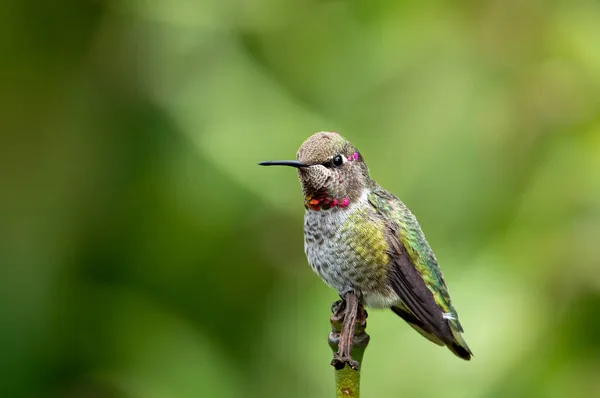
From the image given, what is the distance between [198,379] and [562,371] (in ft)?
4.54

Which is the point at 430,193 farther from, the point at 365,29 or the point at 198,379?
the point at 198,379

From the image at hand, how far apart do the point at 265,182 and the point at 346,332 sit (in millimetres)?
2031

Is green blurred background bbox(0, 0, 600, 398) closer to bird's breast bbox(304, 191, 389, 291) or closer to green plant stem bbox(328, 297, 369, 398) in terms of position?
bird's breast bbox(304, 191, 389, 291)

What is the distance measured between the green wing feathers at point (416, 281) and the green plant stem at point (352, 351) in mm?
376

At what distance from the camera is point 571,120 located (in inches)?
132

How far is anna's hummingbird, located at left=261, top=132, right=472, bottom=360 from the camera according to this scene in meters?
2.01

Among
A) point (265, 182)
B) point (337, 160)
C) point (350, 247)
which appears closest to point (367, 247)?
point (350, 247)

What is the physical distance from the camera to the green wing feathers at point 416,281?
6.49 feet

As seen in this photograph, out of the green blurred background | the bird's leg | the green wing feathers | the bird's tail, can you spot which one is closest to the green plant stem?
the bird's leg

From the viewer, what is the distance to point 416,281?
6.66 ft

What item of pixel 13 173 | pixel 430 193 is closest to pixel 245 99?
pixel 430 193

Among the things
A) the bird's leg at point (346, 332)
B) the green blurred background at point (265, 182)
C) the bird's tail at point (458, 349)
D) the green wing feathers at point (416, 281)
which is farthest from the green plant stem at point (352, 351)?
the green blurred background at point (265, 182)

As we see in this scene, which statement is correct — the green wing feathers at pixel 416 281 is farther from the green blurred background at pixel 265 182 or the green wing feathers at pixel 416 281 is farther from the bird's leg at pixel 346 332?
the green blurred background at pixel 265 182

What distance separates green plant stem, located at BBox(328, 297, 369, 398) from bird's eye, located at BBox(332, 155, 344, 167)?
0.42 m
